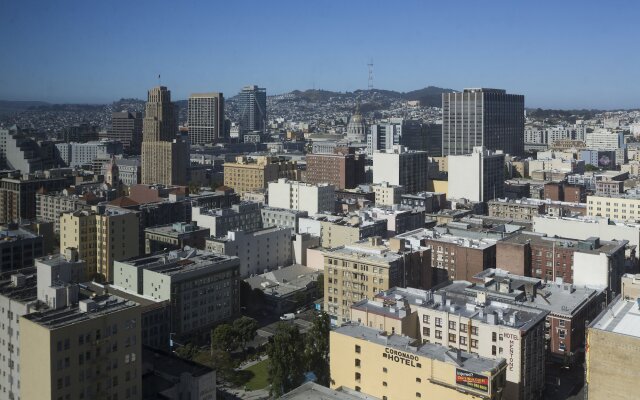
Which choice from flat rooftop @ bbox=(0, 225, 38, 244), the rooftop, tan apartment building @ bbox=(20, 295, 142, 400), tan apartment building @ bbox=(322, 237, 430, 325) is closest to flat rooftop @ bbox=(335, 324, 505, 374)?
tan apartment building @ bbox=(20, 295, 142, 400)

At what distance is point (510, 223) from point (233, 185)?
51.2 ft

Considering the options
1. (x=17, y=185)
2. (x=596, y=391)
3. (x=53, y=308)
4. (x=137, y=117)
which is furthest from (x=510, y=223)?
(x=137, y=117)

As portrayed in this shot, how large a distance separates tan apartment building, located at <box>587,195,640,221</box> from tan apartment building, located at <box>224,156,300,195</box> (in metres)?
14.5

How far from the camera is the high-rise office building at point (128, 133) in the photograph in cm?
4584

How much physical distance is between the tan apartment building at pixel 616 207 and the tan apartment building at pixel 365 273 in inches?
384

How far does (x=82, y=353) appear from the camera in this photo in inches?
306

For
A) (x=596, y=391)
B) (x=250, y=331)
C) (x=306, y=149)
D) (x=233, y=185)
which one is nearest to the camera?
(x=596, y=391)

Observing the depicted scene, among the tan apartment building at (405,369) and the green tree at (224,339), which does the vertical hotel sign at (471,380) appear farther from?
the green tree at (224,339)

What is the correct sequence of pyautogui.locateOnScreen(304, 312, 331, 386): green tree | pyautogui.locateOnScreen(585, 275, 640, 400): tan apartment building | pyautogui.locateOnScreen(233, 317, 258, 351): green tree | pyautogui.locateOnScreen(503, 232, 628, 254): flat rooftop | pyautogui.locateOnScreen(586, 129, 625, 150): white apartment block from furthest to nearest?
pyautogui.locateOnScreen(586, 129, 625, 150): white apartment block
pyautogui.locateOnScreen(503, 232, 628, 254): flat rooftop
pyautogui.locateOnScreen(233, 317, 258, 351): green tree
pyautogui.locateOnScreen(304, 312, 331, 386): green tree
pyautogui.locateOnScreen(585, 275, 640, 400): tan apartment building

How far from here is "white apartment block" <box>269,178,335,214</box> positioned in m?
24.0

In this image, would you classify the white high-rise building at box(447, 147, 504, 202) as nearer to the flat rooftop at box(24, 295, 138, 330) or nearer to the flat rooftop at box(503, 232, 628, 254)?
the flat rooftop at box(503, 232, 628, 254)

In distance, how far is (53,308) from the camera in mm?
8586

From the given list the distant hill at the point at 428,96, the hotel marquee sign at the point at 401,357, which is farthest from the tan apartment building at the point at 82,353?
the distant hill at the point at 428,96

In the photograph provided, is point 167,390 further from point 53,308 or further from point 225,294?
point 225,294
